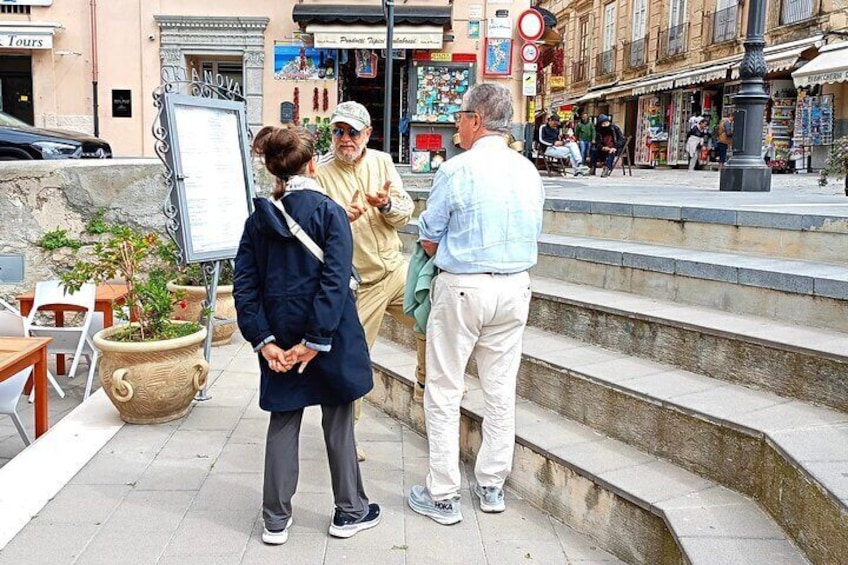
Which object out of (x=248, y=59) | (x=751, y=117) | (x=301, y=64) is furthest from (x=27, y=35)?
(x=751, y=117)

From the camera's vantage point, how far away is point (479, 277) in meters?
3.11

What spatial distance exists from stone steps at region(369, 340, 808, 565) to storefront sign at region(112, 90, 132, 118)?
13.2 metres

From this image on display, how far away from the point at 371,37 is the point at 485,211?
1171 cm

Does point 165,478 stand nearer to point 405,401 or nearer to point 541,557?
point 405,401

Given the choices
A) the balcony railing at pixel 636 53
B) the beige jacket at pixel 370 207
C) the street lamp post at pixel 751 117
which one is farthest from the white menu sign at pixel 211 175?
the balcony railing at pixel 636 53

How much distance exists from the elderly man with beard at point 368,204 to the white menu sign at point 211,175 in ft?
4.72

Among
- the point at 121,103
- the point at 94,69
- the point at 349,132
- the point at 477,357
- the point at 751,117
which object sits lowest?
the point at 477,357

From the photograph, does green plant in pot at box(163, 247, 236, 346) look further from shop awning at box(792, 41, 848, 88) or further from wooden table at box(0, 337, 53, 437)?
shop awning at box(792, 41, 848, 88)

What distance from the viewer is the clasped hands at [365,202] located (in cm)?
352

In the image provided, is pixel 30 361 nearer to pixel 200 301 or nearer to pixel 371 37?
pixel 200 301

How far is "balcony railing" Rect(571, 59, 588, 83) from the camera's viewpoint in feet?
115

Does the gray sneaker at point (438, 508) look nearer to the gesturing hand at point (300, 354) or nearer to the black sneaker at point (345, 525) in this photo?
the black sneaker at point (345, 525)

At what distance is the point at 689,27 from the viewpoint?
25.7 meters

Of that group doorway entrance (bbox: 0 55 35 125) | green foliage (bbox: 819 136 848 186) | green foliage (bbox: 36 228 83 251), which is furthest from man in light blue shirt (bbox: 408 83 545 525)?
doorway entrance (bbox: 0 55 35 125)
